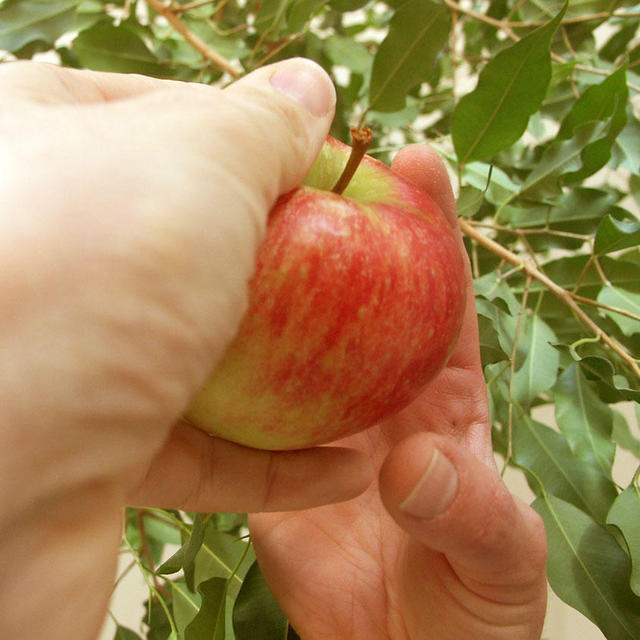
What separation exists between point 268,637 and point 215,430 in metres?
0.30

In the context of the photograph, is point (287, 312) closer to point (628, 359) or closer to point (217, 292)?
point (217, 292)

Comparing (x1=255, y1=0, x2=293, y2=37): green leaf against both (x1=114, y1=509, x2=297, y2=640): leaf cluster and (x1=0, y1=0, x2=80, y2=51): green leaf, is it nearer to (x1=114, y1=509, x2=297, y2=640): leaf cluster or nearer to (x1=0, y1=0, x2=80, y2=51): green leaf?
(x1=0, y1=0, x2=80, y2=51): green leaf

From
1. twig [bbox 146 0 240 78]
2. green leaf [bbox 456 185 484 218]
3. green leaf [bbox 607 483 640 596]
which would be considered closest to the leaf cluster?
green leaf [bbox 607 483 640 596]

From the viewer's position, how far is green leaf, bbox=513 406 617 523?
0.77m

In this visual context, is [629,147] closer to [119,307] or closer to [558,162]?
[558,162]

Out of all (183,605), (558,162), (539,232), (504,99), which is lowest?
(183,605)

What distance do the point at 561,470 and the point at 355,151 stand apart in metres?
→ 0.50

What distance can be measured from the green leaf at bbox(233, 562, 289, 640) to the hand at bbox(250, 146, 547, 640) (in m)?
0.02

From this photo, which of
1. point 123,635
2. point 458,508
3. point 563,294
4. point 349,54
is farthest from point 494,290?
point 123,635

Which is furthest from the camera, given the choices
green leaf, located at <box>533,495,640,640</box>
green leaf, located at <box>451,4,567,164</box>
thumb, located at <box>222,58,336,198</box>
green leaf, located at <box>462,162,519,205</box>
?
green leaf, located at <box>462,162,519,205</box>

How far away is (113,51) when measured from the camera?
105cm

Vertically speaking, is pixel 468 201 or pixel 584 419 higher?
pixel 468 201

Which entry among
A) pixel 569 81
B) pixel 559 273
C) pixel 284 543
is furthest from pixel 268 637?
pixel 569 81

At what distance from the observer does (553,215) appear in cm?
98
